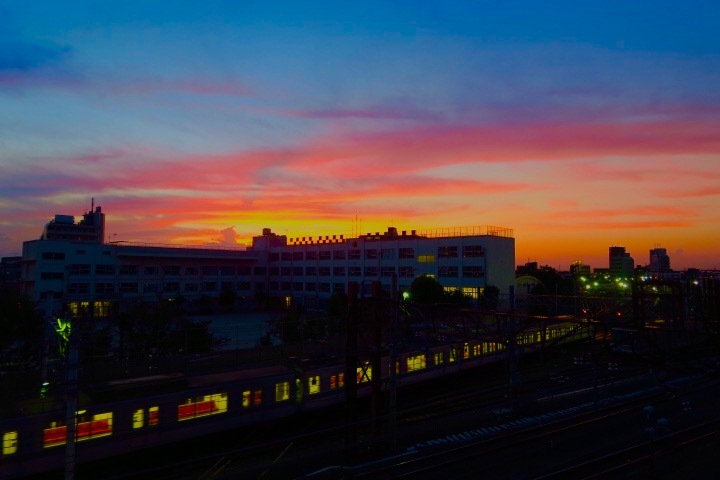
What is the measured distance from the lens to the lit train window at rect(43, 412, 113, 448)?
41.0ft

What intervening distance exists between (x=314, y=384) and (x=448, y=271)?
→ 28.4 meters

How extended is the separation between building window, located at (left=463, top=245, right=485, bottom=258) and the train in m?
25.9

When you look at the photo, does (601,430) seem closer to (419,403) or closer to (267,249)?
(419,403)

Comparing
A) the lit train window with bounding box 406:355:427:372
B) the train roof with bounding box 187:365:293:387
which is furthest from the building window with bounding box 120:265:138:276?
the lit train window with bounding box 406:355:427:372

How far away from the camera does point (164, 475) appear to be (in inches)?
523

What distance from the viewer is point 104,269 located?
45312mm

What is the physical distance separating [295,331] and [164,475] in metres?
14.7

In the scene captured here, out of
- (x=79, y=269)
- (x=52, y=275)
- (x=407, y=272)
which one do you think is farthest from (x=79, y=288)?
(x=407, y=272)

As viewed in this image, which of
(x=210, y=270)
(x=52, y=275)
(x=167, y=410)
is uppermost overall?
(x=210, y=270)

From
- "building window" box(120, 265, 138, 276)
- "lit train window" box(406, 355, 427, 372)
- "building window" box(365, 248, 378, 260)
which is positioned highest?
"building window" box(365, 248, 378, 260)

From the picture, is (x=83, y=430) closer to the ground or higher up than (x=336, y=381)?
higher up

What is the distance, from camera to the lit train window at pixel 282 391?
16938 mm

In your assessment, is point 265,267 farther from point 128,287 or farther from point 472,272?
point 472,272

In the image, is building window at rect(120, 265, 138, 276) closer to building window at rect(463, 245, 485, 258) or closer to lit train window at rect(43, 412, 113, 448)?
building window at rect(463, 245, 485, 258)
